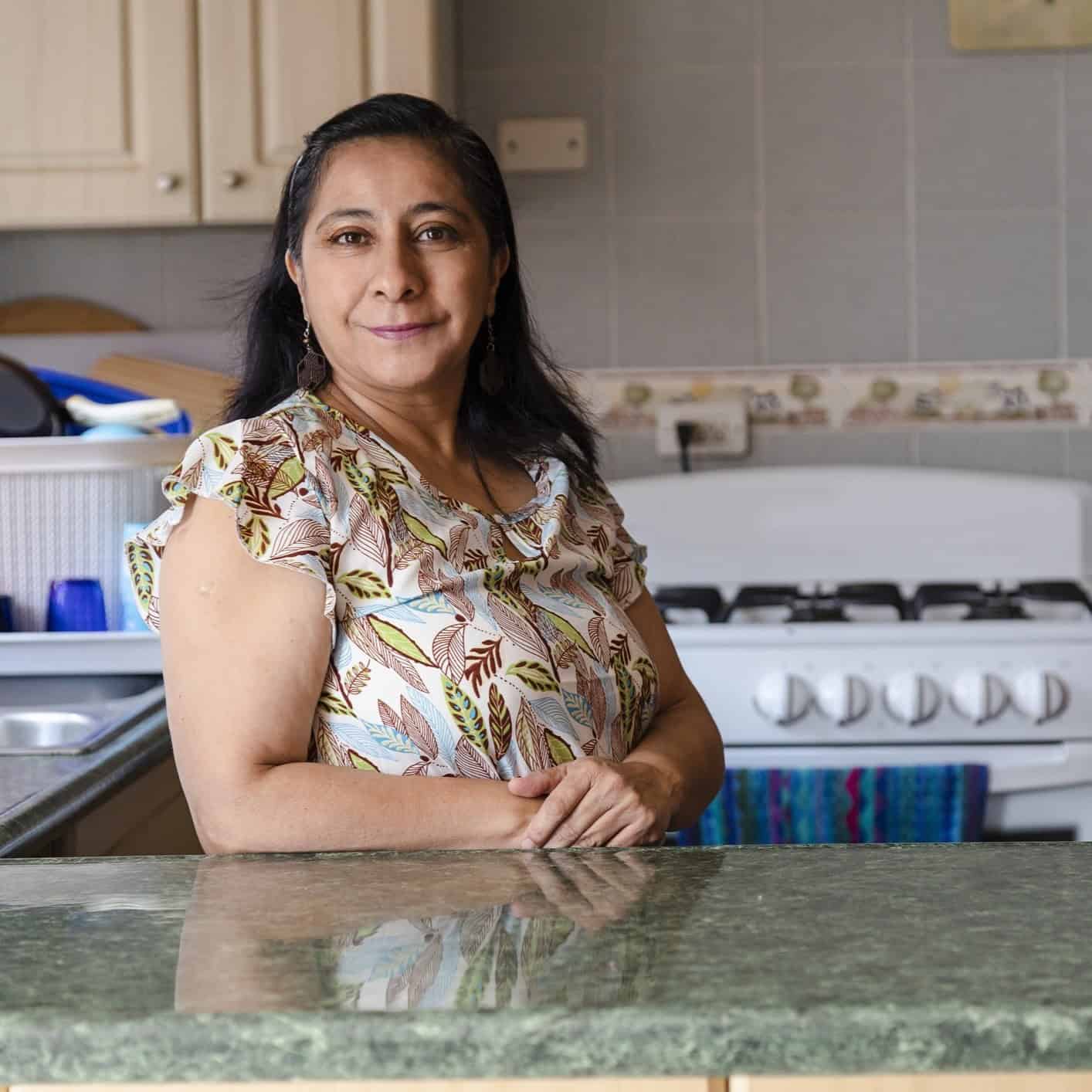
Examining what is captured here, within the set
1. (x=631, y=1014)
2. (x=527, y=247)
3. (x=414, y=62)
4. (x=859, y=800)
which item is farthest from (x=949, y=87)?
(x=631, y=1014)

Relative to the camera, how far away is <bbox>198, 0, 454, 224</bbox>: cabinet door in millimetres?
2232

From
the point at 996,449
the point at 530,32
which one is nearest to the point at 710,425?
the point at 996,449

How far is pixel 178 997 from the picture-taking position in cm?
50

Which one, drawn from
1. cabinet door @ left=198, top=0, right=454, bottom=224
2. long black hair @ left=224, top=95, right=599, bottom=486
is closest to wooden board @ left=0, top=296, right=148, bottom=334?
cabinet door @ left=198, top=0, right=454, bottom=224

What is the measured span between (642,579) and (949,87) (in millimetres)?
1580

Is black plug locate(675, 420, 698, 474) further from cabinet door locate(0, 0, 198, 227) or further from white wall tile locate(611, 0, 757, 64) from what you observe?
cabinet door locate(0, 0, 198, 227)

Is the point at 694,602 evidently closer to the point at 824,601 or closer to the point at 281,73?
the point at 824,601

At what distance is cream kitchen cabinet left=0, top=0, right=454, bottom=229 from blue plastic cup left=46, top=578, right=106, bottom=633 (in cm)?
82

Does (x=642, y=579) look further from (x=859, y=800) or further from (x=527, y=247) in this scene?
(x=527, y=247)

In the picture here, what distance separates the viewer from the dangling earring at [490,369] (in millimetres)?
1324

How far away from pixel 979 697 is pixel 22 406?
3.87ft

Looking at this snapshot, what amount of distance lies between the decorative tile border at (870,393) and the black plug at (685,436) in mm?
46

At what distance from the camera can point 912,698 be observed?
5.82ft

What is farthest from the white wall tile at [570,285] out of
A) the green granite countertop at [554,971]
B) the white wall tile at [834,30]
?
the green granite countertop at [554,971]
